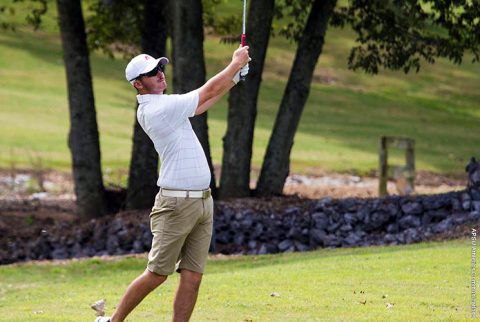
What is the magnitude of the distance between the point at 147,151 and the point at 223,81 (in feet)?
43.2

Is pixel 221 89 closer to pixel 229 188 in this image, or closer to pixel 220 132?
pixel 229 188

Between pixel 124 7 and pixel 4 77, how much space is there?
71.7 ft

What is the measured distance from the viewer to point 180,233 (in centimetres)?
905

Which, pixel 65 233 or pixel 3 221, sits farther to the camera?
pixel 3 221

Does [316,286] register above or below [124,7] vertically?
below

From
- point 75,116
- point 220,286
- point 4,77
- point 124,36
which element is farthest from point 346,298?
point 4,77

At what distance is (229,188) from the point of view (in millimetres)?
21094

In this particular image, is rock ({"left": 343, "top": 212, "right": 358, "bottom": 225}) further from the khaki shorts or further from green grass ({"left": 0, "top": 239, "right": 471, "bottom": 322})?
the khaki shorts

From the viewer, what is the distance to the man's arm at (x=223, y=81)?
8.91 metres

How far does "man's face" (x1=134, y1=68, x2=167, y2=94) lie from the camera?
903 centimetres

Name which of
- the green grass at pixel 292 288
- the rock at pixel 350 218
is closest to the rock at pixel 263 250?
the green grass at pixel 292 288

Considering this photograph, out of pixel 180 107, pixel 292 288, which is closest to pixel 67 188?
pixel 292 288

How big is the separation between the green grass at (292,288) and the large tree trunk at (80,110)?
4480mm

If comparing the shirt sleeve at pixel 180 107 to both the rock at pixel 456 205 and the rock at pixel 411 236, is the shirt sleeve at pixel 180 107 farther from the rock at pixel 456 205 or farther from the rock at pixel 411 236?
the rock at pixel 456 205
